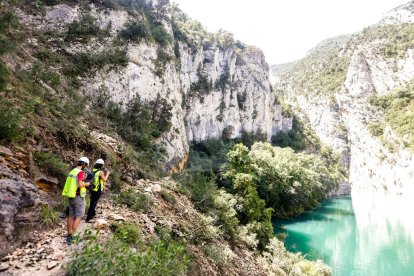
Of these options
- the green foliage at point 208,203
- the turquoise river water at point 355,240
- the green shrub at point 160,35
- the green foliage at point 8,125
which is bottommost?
the turquoise river water at point 355,240

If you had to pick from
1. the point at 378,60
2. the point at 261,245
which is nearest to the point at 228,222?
the point at 261,245

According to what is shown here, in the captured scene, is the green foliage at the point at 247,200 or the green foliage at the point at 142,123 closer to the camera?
the green foliage at the point at 142,123

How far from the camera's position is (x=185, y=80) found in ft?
140

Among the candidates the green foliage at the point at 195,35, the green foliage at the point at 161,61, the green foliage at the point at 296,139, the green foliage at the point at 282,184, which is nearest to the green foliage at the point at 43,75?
the green foliage at the point at 161,61

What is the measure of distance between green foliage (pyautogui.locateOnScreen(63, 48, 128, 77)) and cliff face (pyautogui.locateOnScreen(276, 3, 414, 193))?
2541 inches

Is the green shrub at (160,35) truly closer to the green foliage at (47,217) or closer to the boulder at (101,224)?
the boulder at (101,224)

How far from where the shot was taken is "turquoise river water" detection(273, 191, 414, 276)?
22.1 metres

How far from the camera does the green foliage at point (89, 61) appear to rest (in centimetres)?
1645

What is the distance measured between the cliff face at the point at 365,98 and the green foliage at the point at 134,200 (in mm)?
68823

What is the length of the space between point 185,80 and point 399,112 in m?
57.9

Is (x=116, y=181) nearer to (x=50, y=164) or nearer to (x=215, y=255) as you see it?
(x=50, y=164)

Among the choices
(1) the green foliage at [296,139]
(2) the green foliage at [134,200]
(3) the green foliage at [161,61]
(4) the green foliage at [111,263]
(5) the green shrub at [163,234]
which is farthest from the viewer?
(1) the green foliage at [296,139]

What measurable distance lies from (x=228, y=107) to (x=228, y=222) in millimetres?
37728

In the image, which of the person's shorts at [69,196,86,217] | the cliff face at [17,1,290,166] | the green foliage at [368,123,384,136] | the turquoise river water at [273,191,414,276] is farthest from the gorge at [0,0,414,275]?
the green foliage at [368,123,384,136]
